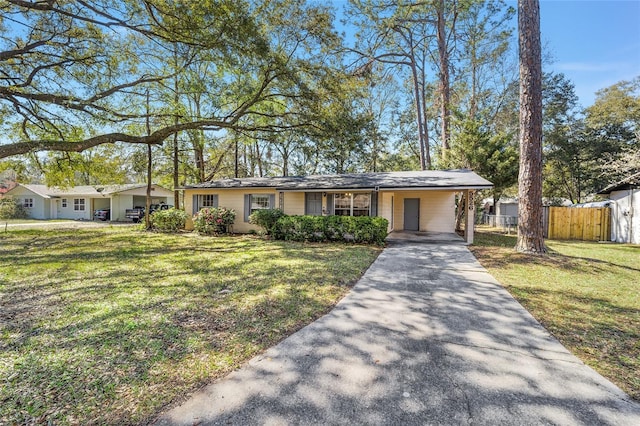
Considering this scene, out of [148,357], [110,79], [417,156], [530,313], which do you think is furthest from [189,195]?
[417,156]

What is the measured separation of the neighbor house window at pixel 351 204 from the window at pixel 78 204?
24.6 meters

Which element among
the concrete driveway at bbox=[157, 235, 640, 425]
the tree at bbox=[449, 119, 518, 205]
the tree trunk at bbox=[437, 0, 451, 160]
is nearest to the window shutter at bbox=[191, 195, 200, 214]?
the concrete driveway at bbox=[157, 235, 640, 425]

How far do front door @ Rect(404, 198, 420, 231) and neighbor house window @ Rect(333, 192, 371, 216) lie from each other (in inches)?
150

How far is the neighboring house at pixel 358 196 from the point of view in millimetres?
11422

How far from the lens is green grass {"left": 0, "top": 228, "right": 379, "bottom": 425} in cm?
232

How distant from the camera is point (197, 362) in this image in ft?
9.30

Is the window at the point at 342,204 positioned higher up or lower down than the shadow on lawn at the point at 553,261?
higher up

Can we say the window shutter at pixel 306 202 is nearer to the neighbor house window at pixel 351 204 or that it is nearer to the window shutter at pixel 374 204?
the neighbor house window at pixel 351 204

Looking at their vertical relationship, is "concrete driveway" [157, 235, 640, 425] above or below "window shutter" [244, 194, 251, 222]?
below

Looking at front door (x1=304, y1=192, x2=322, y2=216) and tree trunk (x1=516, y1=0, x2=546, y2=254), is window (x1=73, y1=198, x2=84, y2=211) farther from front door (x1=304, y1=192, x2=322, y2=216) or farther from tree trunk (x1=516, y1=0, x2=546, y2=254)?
tree trunk (x1=516, y1=0, x2=546, y2=254)

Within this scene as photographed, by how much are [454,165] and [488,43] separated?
10045mm

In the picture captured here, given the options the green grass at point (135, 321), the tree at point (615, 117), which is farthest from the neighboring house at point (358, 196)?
the tree at point (615, 117)

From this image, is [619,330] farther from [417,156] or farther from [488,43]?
[417,156]

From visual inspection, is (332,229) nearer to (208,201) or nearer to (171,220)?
(208,201)
